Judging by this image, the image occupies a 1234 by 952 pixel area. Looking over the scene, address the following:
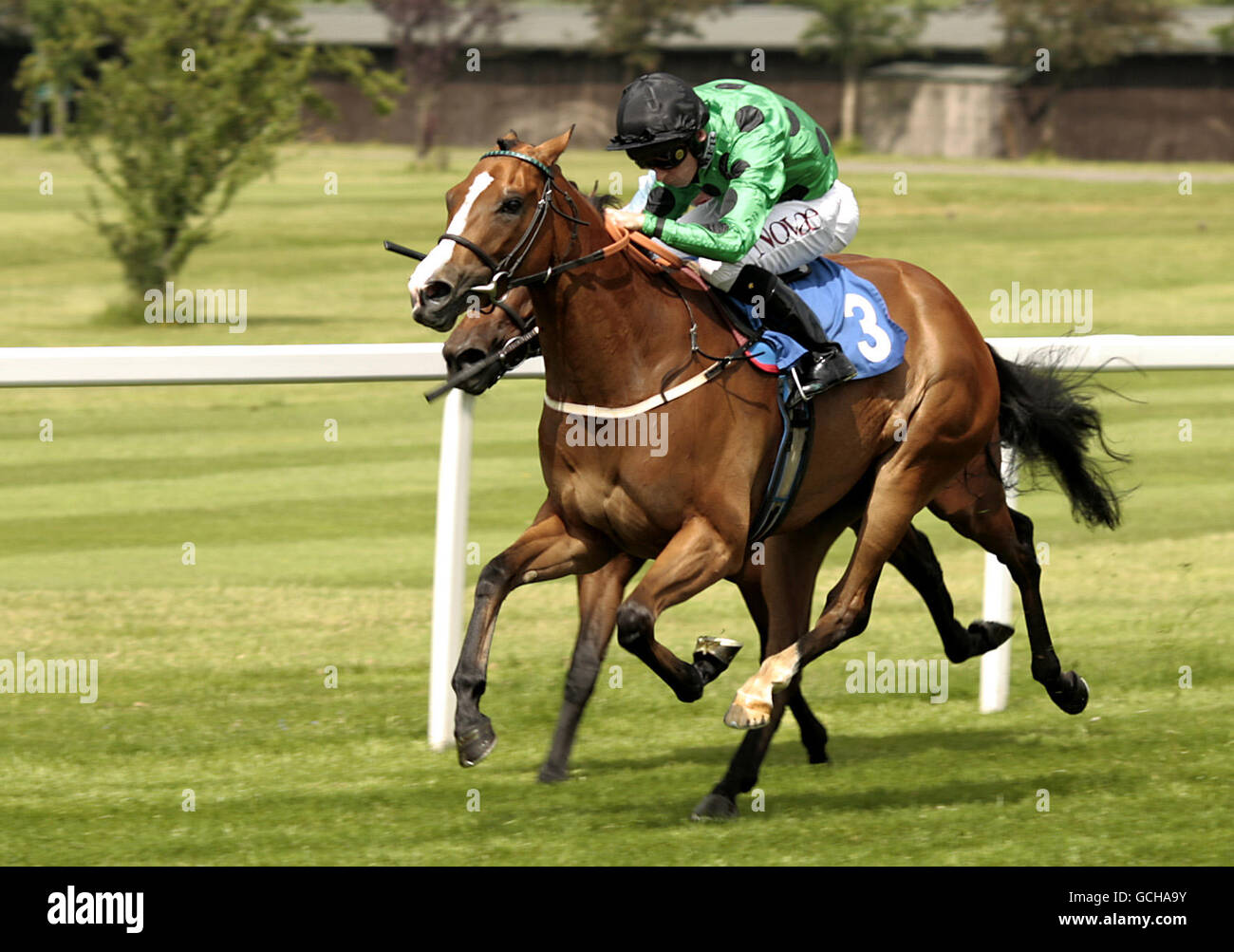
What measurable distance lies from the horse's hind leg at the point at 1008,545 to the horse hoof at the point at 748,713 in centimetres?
124

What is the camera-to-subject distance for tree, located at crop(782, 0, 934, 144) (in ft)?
132

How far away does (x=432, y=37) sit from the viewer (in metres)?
43.2

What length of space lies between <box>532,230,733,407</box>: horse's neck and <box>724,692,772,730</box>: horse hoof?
0.74m

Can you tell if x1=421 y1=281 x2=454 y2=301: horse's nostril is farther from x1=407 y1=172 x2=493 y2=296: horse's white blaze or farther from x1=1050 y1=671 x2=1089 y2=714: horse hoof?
x1=1050 y1=671 x2=1089 y2=714: horse hoof

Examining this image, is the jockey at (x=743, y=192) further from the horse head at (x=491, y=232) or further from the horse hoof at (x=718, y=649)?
the horse hoof at (x=718, y=649)

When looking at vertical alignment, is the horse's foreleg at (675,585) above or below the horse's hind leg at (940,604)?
above

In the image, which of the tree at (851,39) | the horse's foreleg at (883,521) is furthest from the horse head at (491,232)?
the tree at (851,39)

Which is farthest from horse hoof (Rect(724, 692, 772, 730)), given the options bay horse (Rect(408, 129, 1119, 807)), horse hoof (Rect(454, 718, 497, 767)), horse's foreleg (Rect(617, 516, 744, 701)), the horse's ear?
the horse's ear

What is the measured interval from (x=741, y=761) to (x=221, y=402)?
855cm

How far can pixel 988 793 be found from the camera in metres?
4.98

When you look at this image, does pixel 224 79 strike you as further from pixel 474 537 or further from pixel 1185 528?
pixel 1185 528

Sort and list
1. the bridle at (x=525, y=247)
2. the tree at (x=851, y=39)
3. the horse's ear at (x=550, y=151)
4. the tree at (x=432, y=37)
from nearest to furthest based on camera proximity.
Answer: the bridle at (x=525, y=247) → the horse's ear at (x=550, y=151) → the tree at (x=851, y=39) → the tree at (x=432, y=37)

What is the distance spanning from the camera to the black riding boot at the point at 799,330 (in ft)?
15.4
